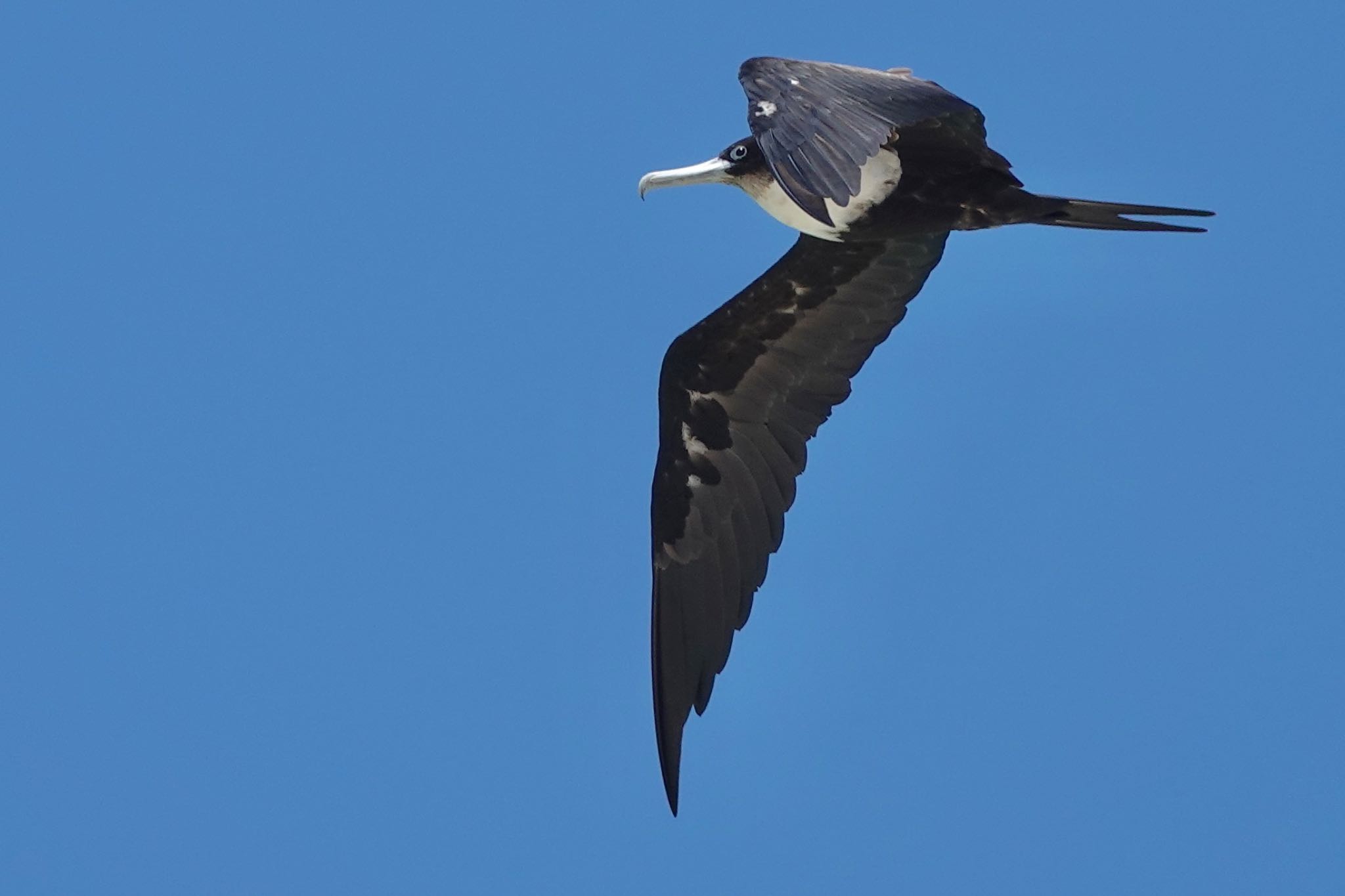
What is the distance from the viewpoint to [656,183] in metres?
8.27

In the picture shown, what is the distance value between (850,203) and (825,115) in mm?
1258

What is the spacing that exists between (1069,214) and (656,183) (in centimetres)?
146

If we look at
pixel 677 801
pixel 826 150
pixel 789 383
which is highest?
pixel 789 383

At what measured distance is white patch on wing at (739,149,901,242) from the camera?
7742 millimetres

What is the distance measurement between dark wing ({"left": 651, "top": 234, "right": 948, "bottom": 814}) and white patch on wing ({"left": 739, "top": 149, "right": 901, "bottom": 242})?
0.25m

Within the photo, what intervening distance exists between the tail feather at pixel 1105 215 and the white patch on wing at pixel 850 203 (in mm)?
513

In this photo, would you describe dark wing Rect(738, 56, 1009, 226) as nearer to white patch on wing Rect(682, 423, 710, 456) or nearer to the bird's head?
the bird's head

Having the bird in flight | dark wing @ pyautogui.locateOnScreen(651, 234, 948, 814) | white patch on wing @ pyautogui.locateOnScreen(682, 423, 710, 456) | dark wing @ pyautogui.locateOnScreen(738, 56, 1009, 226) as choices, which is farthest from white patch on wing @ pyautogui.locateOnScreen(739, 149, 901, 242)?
white patch on wing @ pyautogui.locateOnScreen(682, 423, 710, 456)

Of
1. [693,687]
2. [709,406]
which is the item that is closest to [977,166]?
[709,406]

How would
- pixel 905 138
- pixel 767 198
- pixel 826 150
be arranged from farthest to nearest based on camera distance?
1. pixel 767 198
2. pixel 905 138
3. pixel 826 150

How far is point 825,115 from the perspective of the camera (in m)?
6.38

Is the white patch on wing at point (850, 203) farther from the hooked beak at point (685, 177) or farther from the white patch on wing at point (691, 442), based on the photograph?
the white patch on wing at point (691, 442)

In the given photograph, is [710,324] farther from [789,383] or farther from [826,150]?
[826,150]

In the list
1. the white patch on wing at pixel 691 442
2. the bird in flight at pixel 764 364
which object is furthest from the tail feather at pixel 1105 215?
the white patch on wing at pixel 691 442
